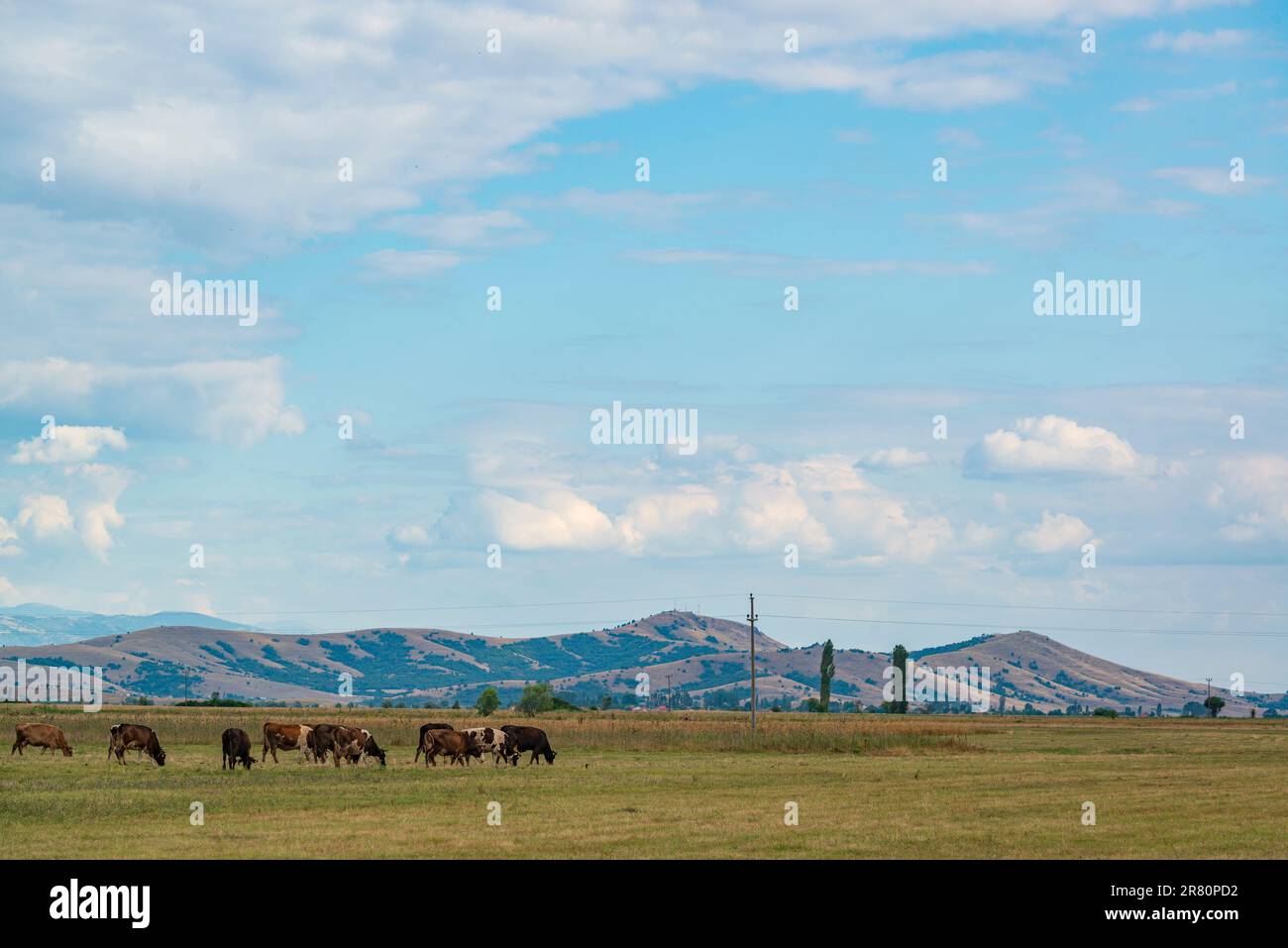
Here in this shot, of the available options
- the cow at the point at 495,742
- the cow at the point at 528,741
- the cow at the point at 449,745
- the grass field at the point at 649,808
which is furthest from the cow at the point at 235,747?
the cow at the point at 528,741

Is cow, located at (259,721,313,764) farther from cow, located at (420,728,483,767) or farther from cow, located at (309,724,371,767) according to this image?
cow, located at (420,728,483,767)

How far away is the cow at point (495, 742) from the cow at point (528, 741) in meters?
0.15

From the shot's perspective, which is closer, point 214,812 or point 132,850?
point 132,850

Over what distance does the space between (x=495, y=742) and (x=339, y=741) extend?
602cm

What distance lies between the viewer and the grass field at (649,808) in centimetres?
2542

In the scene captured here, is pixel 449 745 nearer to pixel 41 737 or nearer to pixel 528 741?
pixel 528 741

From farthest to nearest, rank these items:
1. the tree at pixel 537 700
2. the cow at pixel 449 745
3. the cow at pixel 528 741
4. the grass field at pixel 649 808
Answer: the tree at pixel 537 700 < the cow at pixel 528 741 < the cow at pixel 449 745 < the grass field at pixel 649 808

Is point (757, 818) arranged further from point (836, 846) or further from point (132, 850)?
point (132, 850)

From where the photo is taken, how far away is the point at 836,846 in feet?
83.9

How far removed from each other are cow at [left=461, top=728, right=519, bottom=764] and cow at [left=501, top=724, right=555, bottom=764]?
6.0 inches

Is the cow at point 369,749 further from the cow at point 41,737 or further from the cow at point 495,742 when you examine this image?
the cow at point 41,737

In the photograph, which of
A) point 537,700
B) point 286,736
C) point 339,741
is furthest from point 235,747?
point 537,700
